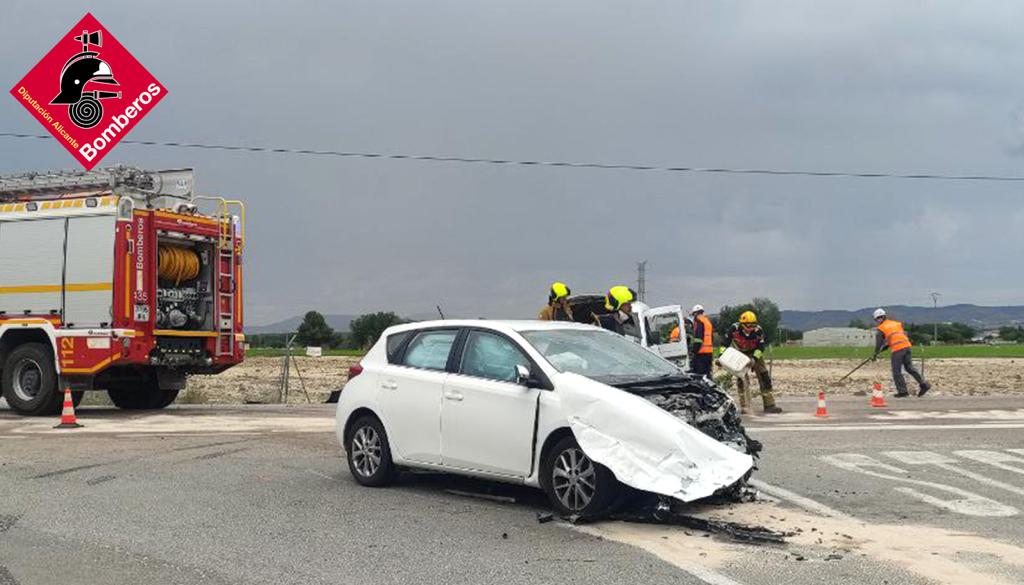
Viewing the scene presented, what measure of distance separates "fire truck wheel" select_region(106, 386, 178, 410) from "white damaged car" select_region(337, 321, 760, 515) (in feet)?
32.8

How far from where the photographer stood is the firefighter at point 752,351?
1692 centimetres

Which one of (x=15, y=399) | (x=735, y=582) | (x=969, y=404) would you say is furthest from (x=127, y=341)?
(x=969, y=404)

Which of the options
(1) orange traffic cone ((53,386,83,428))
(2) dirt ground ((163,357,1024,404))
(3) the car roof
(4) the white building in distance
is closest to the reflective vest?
(2) dirt ground ((163,357,1024,404))

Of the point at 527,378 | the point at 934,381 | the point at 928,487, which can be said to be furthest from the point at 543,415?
the point at 934,381

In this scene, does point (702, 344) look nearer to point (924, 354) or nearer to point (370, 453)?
point (370, 453)

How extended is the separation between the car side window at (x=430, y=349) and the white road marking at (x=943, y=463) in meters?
5.23

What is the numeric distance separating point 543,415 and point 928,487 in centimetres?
399

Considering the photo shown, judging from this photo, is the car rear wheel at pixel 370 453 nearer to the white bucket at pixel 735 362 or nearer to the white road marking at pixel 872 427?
the white road marking at pixel 872 427

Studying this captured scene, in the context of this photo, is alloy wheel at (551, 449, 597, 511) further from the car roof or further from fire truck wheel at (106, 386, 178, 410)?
fire truck wheel at (106, 386, 178, 410)

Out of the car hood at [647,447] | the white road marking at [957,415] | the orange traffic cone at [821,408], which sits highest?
the car hood at [647,447]

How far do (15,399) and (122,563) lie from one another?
1163cm

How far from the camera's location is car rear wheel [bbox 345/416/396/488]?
910 cm

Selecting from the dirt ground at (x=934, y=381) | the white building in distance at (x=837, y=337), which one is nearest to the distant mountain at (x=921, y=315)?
the white building in distance at (x=837, y=337)

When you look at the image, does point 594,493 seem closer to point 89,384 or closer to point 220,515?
point 220,515
